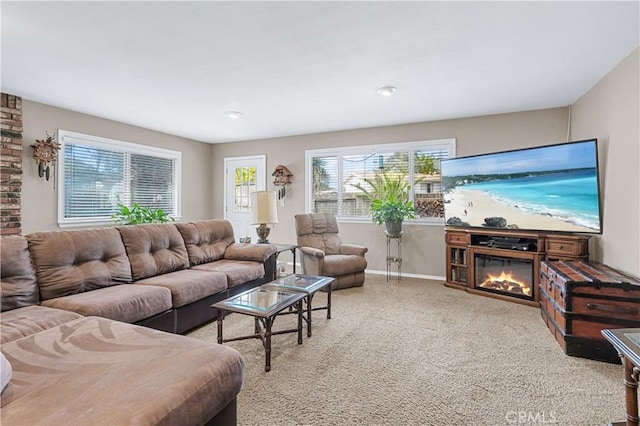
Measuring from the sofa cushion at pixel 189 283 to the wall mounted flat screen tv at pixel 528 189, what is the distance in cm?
322

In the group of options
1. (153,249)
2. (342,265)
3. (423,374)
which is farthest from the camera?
(342,265)

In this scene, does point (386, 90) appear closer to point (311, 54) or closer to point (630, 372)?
point (311, 54)

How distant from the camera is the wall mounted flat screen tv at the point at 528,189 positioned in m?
3.17

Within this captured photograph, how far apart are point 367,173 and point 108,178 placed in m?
4.09

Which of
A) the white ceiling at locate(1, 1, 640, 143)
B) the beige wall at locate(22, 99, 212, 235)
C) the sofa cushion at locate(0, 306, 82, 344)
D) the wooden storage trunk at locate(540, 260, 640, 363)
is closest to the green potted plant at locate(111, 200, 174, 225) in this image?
the beige wall at locate(22, 99, 212, 235)

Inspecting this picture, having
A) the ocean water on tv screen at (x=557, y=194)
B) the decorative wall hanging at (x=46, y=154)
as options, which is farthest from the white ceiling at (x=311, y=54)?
the ocean water on tv screen at (x=557, y=194)

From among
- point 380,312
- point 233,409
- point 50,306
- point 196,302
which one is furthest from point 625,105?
point 50,306

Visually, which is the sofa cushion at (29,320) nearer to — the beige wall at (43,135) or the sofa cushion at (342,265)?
the beige wall at (43,135)

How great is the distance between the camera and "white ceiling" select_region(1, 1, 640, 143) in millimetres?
2105

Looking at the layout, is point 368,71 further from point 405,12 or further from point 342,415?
point 342,415

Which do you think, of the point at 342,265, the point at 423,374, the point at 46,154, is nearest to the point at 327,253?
the point at 342,265

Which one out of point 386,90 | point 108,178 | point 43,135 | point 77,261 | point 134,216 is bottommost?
point 77,261

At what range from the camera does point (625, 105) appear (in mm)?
2752

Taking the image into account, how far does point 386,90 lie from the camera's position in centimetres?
344
